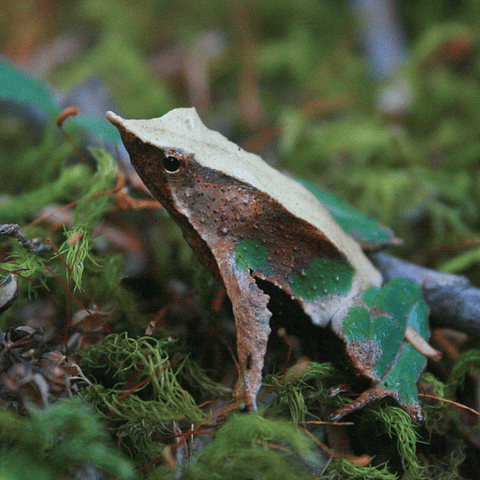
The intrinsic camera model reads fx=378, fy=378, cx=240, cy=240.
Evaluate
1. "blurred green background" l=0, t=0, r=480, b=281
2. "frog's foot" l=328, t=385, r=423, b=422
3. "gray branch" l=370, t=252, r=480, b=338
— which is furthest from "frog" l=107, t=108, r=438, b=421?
"blurred green background" l=0, t=0, r=480, b=281

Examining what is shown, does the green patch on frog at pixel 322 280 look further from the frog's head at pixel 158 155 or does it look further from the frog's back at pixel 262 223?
the frog's head at pixel 158 155

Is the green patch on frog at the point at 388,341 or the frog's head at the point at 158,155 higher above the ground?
the frog's head at the point at 158,155

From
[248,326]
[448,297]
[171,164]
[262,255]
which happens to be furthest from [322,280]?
[171,164]

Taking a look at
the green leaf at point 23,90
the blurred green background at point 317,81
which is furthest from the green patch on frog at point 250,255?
the green leaf at point 23,90

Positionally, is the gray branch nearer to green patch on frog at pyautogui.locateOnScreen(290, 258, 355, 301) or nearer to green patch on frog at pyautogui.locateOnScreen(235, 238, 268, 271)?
green patch on frog at pyautogui.locateOnScreen(290, 258, 355, 301)

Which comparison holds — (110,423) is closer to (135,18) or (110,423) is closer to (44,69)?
(44,69)

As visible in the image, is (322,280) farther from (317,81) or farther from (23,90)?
(317,81)

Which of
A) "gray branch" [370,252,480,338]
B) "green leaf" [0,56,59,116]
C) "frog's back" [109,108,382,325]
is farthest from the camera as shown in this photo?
"green leaf" [0,56,59,116]

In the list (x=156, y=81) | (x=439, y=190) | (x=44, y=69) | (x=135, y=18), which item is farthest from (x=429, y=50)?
(x=44, y=69)
